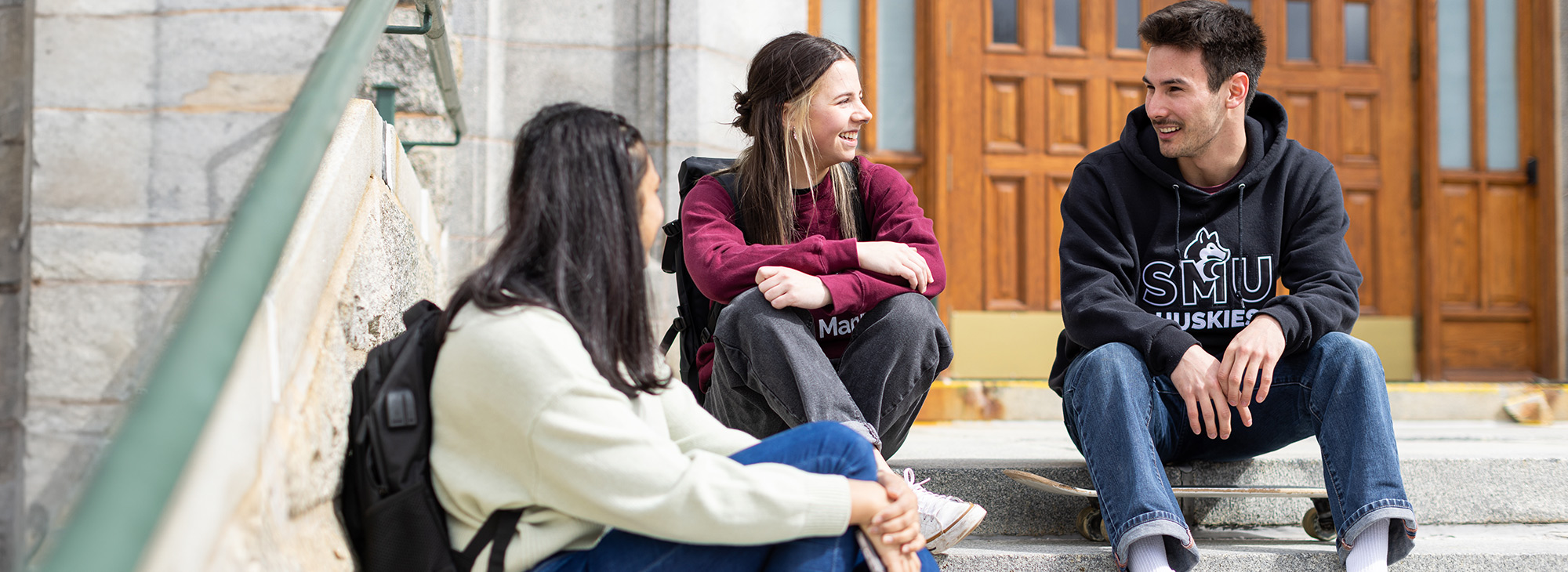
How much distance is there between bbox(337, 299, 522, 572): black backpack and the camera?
1388 millimetres

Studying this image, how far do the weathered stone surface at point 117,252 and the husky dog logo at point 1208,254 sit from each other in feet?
8.34

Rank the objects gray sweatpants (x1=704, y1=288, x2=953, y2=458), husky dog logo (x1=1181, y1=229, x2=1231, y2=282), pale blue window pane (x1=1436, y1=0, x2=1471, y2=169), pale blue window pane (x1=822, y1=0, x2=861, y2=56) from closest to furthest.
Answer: gray sweatpants (x1=704, y1=288, x2=953, y2=458) < husky dog logo (x1=1181, y1=229, x2=1231, y2=282) < pale blue window pane (x1=822, y1=0, x2=861, y2=56) < pale blue window pane (x1=1436, y1=0, x2=1471, y2=169)

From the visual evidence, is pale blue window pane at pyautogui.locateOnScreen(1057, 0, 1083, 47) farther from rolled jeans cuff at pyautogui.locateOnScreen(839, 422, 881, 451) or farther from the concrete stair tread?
rolled jeans cuff at pyautogui.locateOnScreen(839, 422, 881, 451)

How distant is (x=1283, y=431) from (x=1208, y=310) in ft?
1.00

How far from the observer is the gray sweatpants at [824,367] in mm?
2037

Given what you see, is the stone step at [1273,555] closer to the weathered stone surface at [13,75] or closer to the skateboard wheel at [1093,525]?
the skateboard wheel at [1093,525]

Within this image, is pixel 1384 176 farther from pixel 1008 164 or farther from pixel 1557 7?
pixel 1008 164

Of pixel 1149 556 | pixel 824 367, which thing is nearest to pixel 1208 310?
pixel 1149 556

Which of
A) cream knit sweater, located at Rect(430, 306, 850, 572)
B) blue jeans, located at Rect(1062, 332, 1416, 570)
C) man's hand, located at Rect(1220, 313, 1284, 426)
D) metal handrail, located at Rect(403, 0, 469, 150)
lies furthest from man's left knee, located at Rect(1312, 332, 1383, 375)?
metal handrail, located at Rect(403, 0, 469, 150)

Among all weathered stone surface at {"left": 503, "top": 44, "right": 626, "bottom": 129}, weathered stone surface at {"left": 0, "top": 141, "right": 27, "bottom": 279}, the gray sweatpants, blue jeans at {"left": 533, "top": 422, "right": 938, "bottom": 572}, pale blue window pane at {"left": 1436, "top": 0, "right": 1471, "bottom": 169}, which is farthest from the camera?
pale blue window pane at {"left": 1436, "top": 0, "right": 1471, "bottom": 169}

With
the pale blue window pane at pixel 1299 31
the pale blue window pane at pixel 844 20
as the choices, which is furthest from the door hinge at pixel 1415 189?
the pale blue window pane at pixel 844 20

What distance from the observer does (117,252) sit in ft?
9.32

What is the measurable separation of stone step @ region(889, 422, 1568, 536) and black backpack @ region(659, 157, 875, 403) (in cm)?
55

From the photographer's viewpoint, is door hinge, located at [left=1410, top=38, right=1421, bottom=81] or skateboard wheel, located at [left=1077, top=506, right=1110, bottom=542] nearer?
skateboard wheel, located at [left=1077, top=506, right=1110, bottom=542]
